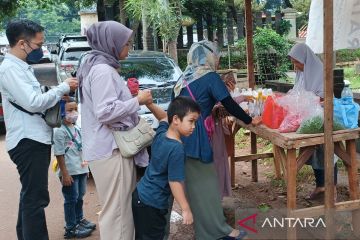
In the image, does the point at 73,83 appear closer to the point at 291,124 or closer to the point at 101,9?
the point at 291,124

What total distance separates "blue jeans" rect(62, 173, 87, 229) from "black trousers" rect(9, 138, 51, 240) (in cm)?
62

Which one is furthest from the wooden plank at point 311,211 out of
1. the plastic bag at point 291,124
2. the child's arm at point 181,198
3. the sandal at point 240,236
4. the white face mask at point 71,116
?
the white face mask at point 71,116

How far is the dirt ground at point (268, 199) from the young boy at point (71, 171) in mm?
863

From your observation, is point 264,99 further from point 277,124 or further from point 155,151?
point 155,151

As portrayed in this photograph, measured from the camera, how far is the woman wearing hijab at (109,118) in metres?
2.70

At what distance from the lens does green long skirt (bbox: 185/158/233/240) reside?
327 centimetres

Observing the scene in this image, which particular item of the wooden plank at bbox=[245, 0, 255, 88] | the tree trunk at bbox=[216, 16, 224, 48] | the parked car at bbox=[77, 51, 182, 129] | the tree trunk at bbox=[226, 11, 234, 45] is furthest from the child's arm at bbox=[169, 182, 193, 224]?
the tree trunk at bbox=[226, 11, 234, 45]

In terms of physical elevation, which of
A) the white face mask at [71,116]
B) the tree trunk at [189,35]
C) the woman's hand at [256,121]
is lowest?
the woman's hand at [256,121]

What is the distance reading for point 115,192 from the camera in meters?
2.85

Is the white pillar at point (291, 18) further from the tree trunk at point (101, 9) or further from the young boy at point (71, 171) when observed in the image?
the young boy at point (71, 171)

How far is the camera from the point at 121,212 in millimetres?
2881

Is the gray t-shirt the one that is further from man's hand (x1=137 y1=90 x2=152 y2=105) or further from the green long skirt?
man's hand (x1=137 y1=90 x2=152 y2=105)

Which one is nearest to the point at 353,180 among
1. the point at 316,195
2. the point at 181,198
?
the point at 316,195

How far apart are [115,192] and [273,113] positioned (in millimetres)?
1447
